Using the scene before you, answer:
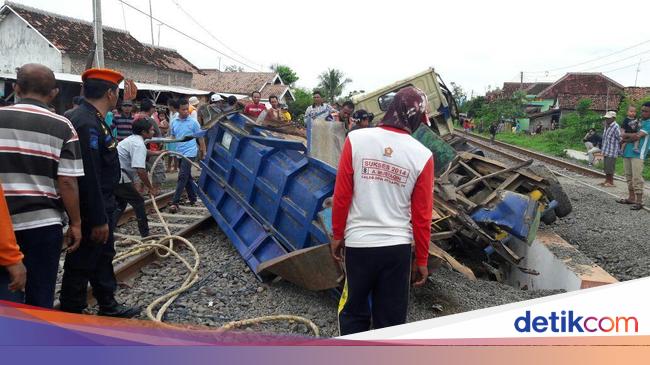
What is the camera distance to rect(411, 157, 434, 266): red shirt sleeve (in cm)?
255

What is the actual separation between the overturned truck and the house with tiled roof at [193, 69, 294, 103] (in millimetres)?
37528

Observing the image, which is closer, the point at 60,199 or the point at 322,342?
the point at 322,342

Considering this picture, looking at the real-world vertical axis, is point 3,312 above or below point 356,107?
below

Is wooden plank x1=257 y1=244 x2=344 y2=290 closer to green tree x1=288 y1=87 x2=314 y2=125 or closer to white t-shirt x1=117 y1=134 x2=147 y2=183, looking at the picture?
white t-shirt x1=117 y1=134 x2=147 y2=183

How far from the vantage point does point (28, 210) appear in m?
2.56

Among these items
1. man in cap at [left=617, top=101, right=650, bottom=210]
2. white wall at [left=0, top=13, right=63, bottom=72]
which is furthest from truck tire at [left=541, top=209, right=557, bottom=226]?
white wall at [left=0, top=13, right=63, bottom=72]

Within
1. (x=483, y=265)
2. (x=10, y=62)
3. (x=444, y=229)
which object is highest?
(x=10, y=62)

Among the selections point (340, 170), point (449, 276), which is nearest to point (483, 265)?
point (449, 276)

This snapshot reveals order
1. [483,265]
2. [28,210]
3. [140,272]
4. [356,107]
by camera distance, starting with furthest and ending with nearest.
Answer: [356,107]
[483,265]
[140,272]
[28,210]

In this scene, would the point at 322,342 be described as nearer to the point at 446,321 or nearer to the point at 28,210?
the point at 446,321

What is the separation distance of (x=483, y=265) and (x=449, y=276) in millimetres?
1334

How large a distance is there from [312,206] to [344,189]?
1.66 metres

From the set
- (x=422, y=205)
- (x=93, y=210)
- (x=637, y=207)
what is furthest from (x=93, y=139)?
(x=637, y=207)

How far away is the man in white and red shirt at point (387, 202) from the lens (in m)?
2.53
